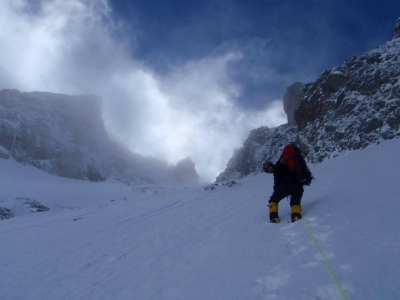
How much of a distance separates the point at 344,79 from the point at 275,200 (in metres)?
22.7

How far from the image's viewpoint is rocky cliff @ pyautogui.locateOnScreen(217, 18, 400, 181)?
17.0 meters

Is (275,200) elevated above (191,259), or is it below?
above

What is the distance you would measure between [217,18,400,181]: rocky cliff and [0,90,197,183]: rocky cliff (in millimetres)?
61919

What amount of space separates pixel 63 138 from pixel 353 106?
74.6 meters

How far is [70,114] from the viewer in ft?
286

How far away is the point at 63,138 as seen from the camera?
249 ft

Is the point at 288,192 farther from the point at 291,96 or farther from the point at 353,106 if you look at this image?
the point at 291,96

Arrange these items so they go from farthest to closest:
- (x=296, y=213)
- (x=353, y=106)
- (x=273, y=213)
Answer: (x=353, y=106) < (x=273, y=213) < (x=296, y=213)

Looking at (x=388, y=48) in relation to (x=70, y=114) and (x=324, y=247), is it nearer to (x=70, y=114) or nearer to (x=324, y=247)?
(x=324, y=247)

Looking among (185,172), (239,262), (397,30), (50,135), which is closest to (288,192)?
(239,262)

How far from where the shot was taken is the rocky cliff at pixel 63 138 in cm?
6575

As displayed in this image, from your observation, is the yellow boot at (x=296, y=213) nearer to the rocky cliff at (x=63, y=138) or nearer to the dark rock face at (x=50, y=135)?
the rocky cliff at (x=63, y=138)

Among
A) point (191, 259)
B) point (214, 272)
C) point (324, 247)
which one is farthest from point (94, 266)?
point (324, 247)

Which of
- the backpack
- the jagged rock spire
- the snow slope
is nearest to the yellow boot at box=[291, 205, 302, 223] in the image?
the snow slope
